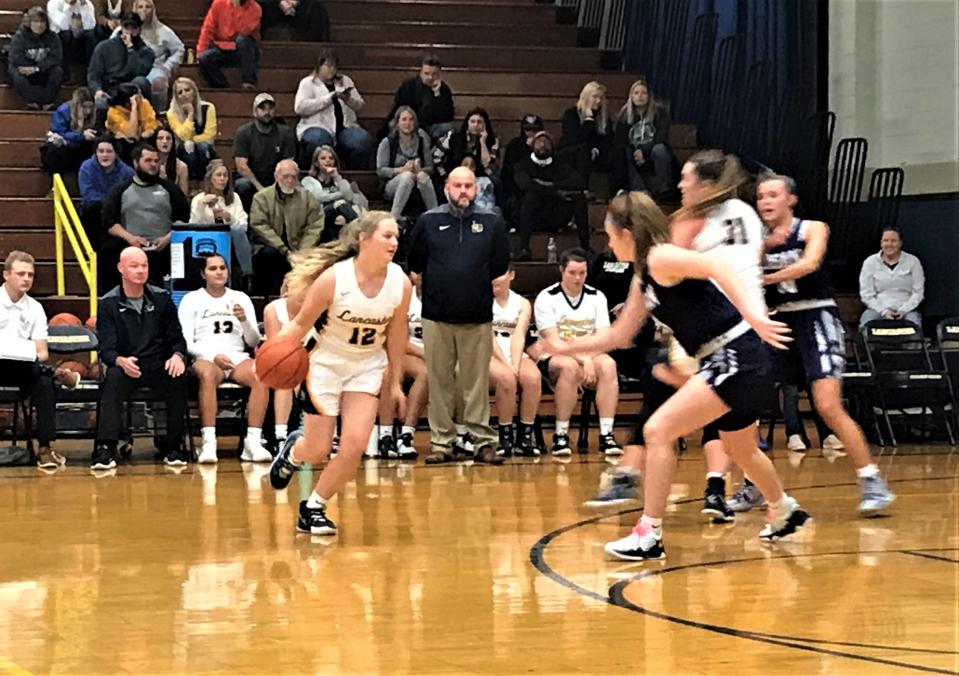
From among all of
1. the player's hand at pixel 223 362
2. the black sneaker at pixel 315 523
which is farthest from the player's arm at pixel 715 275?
the player's hand at pixel 223 362

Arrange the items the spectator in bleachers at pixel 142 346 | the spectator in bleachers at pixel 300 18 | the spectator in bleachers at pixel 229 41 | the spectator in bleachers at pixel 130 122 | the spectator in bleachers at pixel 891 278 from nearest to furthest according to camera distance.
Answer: the spectator in bleachers at pixel 142 346, the spectator in bleachers at pixel 891 278, the spectator in bleachers at pixel 130 122, the spectator in bleachers at pixel 229 41, the spectator in bleachers at pixel 300 18

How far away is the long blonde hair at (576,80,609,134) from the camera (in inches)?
630

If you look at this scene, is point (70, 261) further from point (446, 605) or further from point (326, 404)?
point (446, 605)

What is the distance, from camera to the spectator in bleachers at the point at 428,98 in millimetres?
16047

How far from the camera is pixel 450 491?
10133 millimetres

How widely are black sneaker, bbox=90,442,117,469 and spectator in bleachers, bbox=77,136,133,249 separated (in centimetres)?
318

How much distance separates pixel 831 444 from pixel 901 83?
5.25 m

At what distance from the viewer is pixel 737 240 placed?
286 inches

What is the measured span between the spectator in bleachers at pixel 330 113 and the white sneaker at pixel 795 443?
211 inches

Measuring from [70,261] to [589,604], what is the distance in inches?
369

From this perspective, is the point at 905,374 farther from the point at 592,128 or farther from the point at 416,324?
the point at 592,128

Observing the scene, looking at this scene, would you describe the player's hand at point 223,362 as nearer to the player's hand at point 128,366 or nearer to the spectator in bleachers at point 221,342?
the spectator in bleachers at point 221,342

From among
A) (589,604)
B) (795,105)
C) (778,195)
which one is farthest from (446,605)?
(795,105)

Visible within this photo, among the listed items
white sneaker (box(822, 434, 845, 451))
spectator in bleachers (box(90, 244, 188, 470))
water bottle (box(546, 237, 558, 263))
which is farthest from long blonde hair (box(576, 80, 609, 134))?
spectator in bleachers (box(90, 244, 188, 470))
